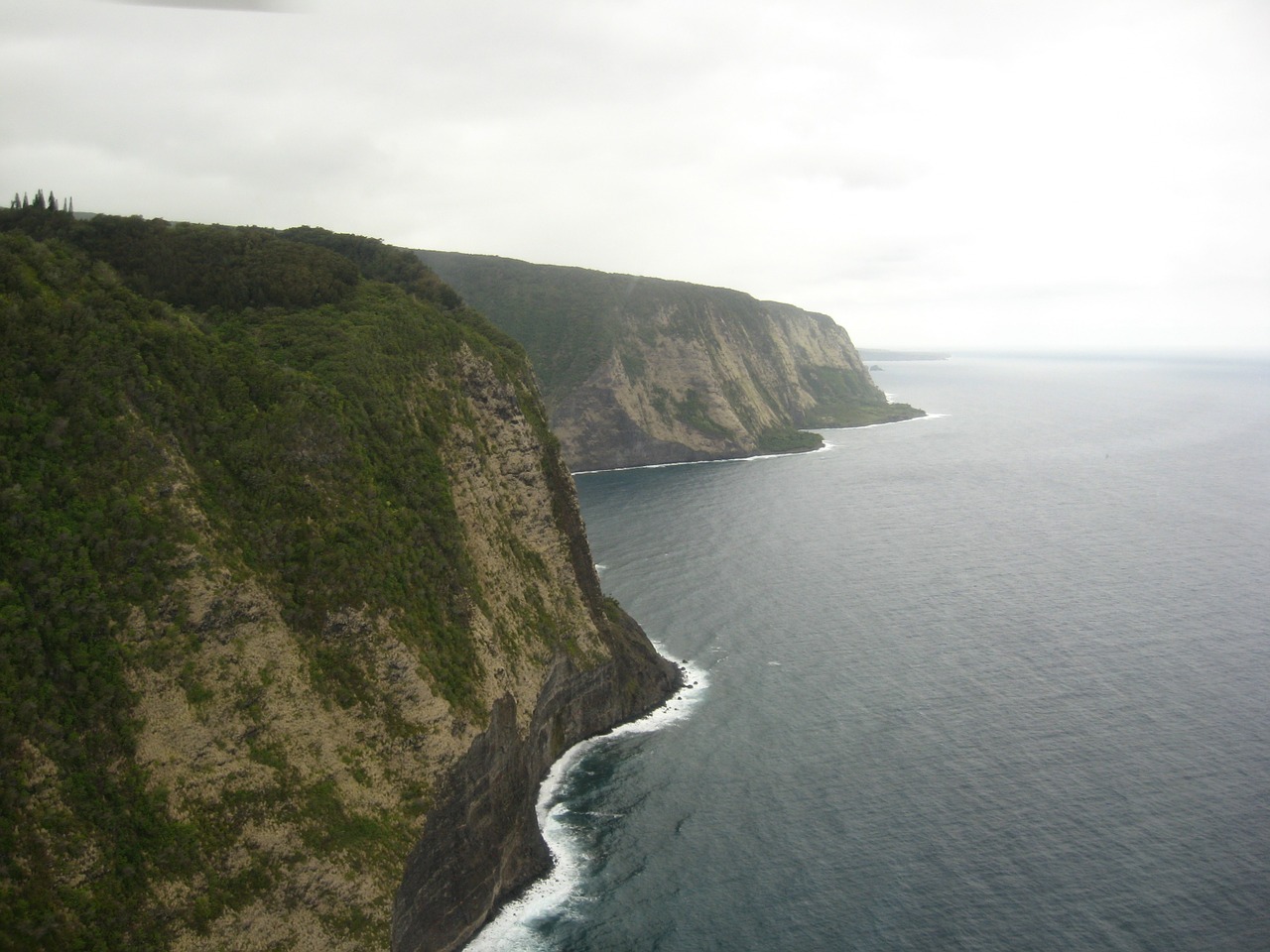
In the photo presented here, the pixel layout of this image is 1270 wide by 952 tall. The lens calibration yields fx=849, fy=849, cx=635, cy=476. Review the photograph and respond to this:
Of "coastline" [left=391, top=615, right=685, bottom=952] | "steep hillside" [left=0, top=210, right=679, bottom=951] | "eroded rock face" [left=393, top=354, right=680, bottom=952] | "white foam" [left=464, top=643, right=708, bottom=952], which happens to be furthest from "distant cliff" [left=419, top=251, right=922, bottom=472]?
"steep hillside" [left=0, top=210, right=679, bottom=951]

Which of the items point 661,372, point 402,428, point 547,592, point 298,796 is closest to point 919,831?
point 547,592

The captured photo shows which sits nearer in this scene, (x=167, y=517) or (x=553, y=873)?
(x=167, y=517)

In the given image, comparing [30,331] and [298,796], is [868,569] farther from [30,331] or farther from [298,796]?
[30,331]

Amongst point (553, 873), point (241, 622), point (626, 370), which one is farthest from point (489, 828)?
point (626, 370)

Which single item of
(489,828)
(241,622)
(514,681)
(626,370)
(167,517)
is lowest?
Result: (489,828)

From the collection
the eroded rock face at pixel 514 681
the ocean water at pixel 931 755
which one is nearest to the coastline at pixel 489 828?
the eroded rock face at pixel 514 681

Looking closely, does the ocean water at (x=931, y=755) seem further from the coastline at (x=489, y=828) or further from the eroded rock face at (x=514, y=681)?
the eroded rock face at (x=514, y=681)

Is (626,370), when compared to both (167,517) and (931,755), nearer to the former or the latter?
(931,755)
